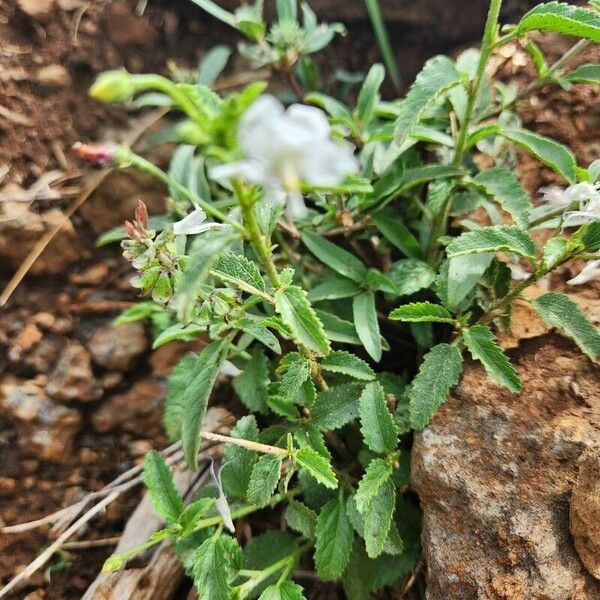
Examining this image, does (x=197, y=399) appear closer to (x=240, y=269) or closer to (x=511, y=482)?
(x=240, y=269)

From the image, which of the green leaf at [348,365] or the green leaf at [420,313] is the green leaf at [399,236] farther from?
the green leaf at [348,365]

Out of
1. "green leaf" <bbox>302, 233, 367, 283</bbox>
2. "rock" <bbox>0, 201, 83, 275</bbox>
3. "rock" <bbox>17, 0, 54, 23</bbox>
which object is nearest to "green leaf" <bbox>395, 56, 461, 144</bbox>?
"green leaf" <bbox>302, 233, 367, 283</bbox>

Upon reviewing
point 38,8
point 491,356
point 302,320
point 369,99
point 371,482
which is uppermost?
point 38,8

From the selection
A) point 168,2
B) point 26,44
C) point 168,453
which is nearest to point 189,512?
point 168,453

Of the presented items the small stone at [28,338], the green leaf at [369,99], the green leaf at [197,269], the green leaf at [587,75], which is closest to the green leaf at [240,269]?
the green leaf at [197,269]

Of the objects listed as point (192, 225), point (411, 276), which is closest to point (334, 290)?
point (411, 276)

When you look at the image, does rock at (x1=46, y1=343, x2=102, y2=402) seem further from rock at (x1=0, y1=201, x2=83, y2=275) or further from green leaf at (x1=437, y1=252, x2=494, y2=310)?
green leaf at (x1=437, y1=252, x2=494, y2=310)
